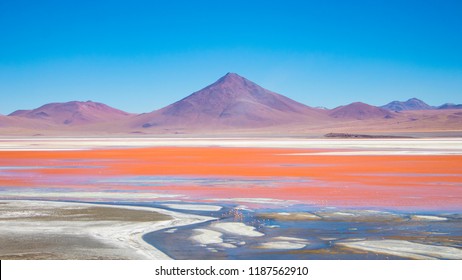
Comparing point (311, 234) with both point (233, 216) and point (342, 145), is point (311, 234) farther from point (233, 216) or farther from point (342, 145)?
point (342, 145)

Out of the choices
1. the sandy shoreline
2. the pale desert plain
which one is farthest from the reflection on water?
the sandy shoreline

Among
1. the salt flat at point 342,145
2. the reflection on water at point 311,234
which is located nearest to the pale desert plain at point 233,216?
the reflection on water at point 311,234

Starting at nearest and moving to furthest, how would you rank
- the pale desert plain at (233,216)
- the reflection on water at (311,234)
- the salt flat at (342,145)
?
the reflection on water at (311,234), the pale desert plain at (233,216), the salt flat at (342,145)

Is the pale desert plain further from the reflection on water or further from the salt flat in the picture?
the salt flat

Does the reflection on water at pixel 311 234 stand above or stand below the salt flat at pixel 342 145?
below

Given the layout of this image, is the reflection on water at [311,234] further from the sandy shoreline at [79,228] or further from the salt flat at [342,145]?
the salt flat at [342,145]

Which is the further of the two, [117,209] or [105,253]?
[117,209]

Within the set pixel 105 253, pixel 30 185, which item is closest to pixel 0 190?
pixel 30 185
